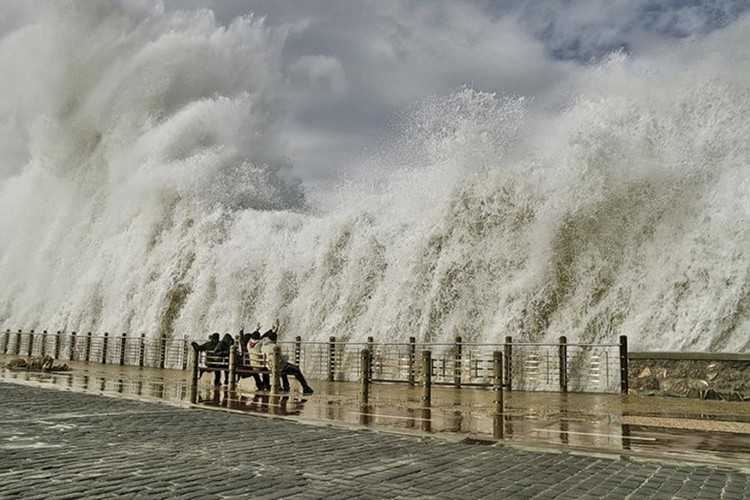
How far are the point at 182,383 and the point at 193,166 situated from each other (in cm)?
1973

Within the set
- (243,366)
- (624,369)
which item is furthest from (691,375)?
(243,366)

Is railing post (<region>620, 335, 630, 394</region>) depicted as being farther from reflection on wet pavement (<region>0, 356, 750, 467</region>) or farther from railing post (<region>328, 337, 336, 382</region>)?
railing post (<region>328, 337, 336, 382</region>)

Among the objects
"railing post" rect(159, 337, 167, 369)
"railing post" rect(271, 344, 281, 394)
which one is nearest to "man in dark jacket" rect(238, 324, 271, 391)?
"railing post" rect(271, 344, 281, 394)

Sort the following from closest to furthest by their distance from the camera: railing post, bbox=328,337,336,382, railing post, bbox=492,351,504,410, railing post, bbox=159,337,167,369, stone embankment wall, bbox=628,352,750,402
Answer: railing post, bbox=492,351,504,410
stone embankment wall, bbox=628,352,750,402
railing post, bbox=328,337,336,382
railing post, bbox=159,337,167,369

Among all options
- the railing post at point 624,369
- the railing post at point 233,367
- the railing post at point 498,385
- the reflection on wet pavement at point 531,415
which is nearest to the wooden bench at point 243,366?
the railing post at point 233,367

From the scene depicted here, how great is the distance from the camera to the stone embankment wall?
11852mm

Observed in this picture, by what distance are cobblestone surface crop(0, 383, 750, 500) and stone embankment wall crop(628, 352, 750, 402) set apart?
741 centimetres

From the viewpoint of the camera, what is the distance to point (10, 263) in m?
43.5

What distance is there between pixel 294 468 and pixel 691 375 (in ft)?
31.4

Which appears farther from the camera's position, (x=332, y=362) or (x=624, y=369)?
(x=332, y=362)

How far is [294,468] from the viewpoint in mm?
5215

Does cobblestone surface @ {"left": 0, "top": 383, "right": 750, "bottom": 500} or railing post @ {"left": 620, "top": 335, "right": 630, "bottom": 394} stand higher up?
railing post @ {"left": 620, "top": 335, "right": 630, "bottom": 394}

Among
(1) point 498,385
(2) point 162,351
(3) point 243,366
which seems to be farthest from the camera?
(2) point 162,351

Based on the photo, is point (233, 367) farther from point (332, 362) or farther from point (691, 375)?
point (691, 375)
